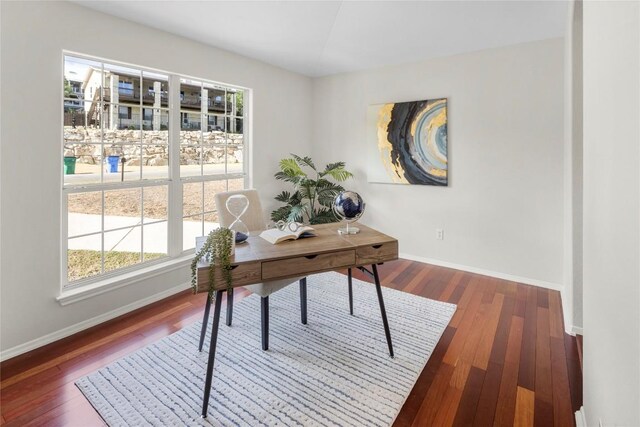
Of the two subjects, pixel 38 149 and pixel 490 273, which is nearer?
pixel 38 149

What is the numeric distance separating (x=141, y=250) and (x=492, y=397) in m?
2.91

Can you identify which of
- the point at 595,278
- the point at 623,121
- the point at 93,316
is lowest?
the point at 93,316

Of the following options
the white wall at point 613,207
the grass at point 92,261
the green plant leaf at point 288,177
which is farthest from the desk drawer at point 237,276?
the green plant leaf at point 288,177

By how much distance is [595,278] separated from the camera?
121 cm

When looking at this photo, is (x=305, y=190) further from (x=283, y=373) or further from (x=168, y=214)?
(x=283, y=373)

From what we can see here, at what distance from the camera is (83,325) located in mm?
2521

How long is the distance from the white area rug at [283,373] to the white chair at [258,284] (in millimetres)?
125

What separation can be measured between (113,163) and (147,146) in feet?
1.08

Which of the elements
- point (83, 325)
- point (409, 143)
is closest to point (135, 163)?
point (83, 325)

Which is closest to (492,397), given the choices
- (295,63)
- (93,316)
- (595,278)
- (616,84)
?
(595,278)

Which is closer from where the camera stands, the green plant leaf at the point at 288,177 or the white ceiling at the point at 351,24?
the white ceiling at the point at 351,24

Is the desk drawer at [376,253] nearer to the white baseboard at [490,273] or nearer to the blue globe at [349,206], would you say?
the blue globe at [349,206]

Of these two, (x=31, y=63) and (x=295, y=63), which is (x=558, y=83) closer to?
(x=295, y=63)

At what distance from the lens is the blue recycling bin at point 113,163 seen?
9.07ft
